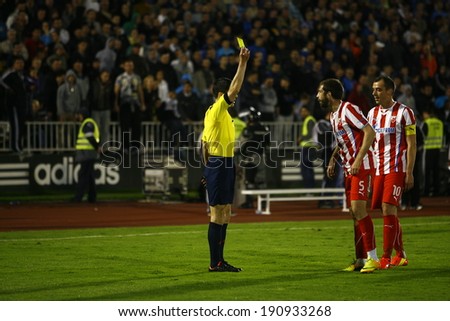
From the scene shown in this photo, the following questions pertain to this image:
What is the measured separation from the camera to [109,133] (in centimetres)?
2580

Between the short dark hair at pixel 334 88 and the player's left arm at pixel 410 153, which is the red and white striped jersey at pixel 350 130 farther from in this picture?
the player's left arm at pixel 410 153

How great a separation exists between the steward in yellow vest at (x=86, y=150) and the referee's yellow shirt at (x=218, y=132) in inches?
449

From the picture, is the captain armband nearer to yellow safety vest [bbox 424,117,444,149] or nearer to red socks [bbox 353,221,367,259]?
red socks [bbox 353,221,367,259]

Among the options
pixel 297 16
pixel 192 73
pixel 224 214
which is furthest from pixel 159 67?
pixel 224 214

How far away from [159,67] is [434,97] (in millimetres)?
9512

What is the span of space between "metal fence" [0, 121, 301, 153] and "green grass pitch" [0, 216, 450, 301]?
6568 millimetres

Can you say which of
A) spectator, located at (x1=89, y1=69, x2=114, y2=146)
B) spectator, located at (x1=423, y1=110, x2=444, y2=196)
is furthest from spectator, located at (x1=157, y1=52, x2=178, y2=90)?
spectator, located at (x1=423, y1=110, x2=444, y2=196)

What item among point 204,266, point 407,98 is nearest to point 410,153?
point 204,266

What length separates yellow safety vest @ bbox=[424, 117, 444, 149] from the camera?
25953 mm

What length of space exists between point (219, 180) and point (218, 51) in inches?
615

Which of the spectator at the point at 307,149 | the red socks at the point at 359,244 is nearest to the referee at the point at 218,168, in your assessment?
the red socks at the point at 359,244

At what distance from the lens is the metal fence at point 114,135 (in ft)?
81.4

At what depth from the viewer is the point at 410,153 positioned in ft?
42.3

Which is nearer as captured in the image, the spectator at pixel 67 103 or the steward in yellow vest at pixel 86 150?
the steward in yellow vest at pixel 86 150
